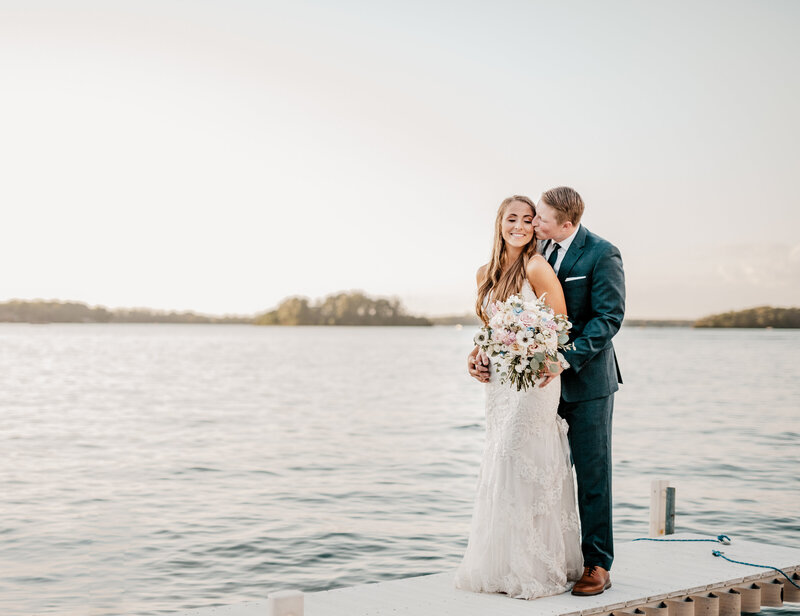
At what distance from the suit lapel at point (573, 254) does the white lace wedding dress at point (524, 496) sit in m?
0.26

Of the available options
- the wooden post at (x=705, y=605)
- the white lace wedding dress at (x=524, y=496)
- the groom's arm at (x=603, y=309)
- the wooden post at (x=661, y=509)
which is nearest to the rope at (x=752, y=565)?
the wooden post at (x=705, y=605)

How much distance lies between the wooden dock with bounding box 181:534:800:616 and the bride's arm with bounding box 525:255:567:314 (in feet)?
5.64

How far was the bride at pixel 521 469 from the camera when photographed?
4.98 metres

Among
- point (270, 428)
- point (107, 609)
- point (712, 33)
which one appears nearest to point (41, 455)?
point (270, 428)

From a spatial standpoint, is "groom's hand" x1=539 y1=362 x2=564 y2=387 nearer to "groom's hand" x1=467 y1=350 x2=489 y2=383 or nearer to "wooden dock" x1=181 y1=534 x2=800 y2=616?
"groom's hand" x1=467 y1=350 x2=489 y2=383

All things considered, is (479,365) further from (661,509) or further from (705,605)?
(661,509)

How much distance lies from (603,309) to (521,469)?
1045 mm

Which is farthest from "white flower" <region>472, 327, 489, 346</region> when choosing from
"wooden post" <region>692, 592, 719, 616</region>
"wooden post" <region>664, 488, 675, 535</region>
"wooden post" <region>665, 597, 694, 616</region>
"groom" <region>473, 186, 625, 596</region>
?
"wooden post" <region>664, 488, 675, 535</region>

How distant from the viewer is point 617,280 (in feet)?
16.2

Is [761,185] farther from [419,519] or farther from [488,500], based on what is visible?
[488,500]

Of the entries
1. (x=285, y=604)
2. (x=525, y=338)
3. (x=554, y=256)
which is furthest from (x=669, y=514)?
(x=285, y=604)

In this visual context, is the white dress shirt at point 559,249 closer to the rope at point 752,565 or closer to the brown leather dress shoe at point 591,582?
the brown leather dress shoe at point 591,582

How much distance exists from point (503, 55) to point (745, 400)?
50.7 ft

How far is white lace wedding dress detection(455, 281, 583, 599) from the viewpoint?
5004mm
